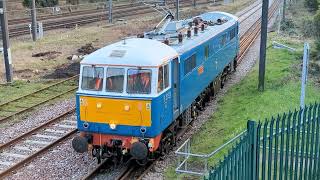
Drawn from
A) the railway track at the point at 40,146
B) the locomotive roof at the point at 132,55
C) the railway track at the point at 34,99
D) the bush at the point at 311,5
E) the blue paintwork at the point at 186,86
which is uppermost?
the bush at the point at 311,5

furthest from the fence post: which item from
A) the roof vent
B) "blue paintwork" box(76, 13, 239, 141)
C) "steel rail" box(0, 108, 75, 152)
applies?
"steel rail" box(0, 108, 75, 152)

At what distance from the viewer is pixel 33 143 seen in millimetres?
13758

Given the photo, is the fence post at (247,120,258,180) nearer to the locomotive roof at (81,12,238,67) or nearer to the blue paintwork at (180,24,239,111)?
the locomotive roof at (81,12,238,67)

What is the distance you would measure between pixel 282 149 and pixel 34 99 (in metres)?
13.6

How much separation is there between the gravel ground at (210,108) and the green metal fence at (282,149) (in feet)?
15.0

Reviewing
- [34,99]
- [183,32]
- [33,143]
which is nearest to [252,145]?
[33,143]

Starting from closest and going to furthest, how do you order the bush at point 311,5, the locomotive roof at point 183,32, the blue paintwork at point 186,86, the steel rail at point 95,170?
the steel rail at point 95,170
the blue paintwork at point 186,86
the locomotive roof at point 183,32
the bush at point 311,5

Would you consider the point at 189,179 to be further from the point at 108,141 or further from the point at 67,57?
the point at 67,57

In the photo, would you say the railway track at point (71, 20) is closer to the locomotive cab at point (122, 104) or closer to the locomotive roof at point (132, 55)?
the locomotive roof at point (132, 55)

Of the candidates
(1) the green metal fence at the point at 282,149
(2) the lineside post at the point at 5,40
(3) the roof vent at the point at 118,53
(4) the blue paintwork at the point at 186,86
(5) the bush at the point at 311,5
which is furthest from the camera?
(5) the bush at the point at 311,5

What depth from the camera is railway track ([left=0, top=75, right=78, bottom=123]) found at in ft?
55.3

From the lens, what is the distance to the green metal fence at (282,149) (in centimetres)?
632

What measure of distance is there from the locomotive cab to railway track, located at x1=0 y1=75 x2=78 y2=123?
5634 mm

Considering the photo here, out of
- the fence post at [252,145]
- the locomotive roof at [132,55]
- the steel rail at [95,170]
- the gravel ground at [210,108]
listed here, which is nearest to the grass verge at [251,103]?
the gravel ground at [210,108]
